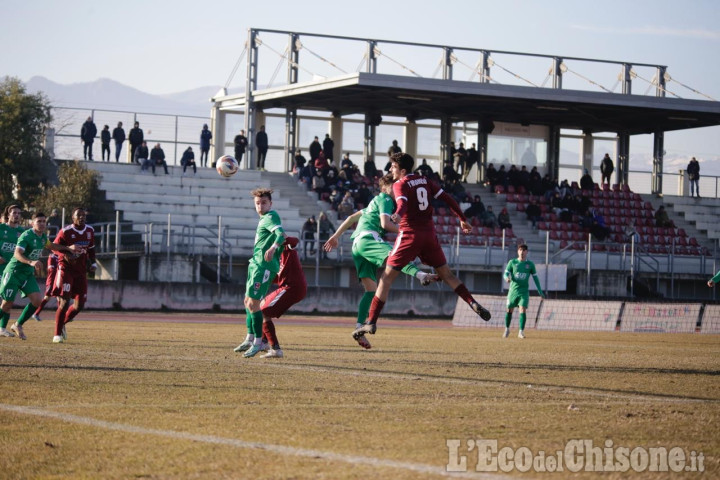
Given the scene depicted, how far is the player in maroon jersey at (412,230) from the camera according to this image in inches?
495

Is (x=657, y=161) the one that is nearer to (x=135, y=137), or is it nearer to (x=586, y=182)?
(x=586, y=182)

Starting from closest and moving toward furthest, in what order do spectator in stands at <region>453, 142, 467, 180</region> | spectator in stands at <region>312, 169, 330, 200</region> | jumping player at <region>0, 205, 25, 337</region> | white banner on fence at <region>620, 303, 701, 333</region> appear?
jumping player at <region>0, 205, 25, 337</region> < white banner on fence at <region>620, 303, 701, 333</region> < spectator in stands at <region>312, 169, 330, 200</region> < spectator in stands at <region>453, 142, 467, 180</region>

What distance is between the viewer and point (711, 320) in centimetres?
2741

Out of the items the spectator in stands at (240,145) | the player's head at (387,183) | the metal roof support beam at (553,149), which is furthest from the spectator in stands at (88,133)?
the player's head at (387,183)

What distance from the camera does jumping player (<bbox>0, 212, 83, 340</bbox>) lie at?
1658 cm

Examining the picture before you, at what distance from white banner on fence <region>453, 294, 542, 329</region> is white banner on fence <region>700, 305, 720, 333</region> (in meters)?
4.48

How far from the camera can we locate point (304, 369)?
38.7 feet

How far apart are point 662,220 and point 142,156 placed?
21705 mm

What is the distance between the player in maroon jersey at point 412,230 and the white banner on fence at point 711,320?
16281 mm

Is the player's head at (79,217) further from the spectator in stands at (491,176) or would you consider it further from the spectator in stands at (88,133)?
the spectator in stands at (491,176)

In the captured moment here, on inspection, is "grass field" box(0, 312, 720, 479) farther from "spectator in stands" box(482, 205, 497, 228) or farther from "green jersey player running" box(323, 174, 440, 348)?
"spectator in stands" box(482, 205, 497, 228)

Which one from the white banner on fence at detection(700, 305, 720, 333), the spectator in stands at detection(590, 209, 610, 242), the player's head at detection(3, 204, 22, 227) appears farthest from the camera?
the spectator in stands at detection(590, 209, 610, 242)

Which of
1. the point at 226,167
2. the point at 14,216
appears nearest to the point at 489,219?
the point at 226,167

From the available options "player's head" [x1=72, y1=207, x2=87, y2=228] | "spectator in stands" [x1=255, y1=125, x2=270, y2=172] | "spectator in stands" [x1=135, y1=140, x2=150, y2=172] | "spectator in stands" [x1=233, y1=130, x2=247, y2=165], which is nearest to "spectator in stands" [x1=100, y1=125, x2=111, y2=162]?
"spectator in stands" [x1=135, y1=140, x2=150, y2=172]
